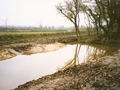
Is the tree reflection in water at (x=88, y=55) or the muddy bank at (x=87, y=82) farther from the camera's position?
the tree reflection in water at (x=88, y=55)

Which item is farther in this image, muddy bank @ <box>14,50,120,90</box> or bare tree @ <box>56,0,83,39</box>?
bare tree @ <box>56,0,83,39</box>

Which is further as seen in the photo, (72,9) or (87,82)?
(72,9)

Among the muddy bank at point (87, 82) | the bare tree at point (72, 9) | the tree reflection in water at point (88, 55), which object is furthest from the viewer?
the bare tree at point (72, 9)

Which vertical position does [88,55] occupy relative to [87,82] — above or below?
below

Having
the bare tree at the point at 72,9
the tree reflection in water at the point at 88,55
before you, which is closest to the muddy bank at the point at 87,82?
the tree reflection in water at the point at 88,55

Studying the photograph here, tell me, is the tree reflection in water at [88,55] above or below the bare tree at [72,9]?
below

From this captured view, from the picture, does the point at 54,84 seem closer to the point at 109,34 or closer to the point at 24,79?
the point at 24,79

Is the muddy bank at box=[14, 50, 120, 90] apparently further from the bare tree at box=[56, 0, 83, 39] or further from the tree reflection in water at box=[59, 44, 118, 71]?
the bare tree at box=[56, 0, 83, 39]

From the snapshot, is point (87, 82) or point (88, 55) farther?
point (88, 55)

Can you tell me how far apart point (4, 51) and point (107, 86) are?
1592 cm

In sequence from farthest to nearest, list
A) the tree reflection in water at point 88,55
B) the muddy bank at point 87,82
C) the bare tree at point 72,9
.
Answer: the bare tree at point 72,9 → the tree reflection in water at point 88,55 → the muddy bank at point 87,82

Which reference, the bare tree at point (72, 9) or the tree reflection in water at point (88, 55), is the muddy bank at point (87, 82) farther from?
the bare tree at point (72, 9)

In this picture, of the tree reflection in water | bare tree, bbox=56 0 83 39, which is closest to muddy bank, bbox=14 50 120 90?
the tree reflection in water

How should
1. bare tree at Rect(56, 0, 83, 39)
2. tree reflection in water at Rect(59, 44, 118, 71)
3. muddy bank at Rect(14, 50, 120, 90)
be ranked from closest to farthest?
muddy bank at Rect(14, 50, 120, 90), tree reflection in water at Rect(59, 44, 118, 71), bare tree at Rect(56, 0, 83, 39)
